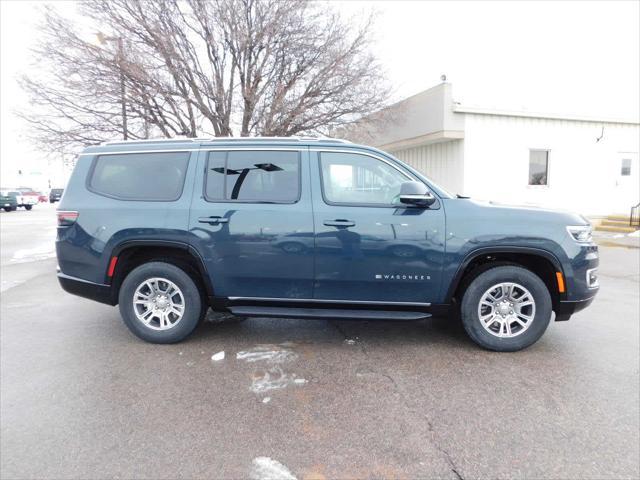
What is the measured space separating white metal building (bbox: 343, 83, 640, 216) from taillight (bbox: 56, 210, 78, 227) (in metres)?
11.2

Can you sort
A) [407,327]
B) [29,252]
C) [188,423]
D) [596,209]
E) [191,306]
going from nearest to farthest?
[188,423] → [191,306] → [407,327] → [29,252] → [596,209]

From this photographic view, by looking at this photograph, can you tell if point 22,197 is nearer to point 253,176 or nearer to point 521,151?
point 521,151

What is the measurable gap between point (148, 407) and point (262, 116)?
10909 mm

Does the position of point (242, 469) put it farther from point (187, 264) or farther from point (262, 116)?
point (262, 116)

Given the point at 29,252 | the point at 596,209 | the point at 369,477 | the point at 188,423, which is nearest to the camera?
the point at 369,477

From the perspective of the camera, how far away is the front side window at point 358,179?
13.3 ft

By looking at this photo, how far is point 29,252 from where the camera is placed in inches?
443

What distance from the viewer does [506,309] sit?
13.2ft

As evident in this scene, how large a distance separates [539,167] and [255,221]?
13480 mm

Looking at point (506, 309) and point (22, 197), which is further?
Result: point (22, 197)

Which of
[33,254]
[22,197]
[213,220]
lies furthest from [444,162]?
[22,197]

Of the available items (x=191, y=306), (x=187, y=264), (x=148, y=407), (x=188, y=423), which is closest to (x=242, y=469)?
(x=188, y=423)

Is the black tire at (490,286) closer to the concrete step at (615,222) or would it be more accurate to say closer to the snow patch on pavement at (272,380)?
the snow patch on pavement at (272,380)

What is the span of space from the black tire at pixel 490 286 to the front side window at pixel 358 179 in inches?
45.9
